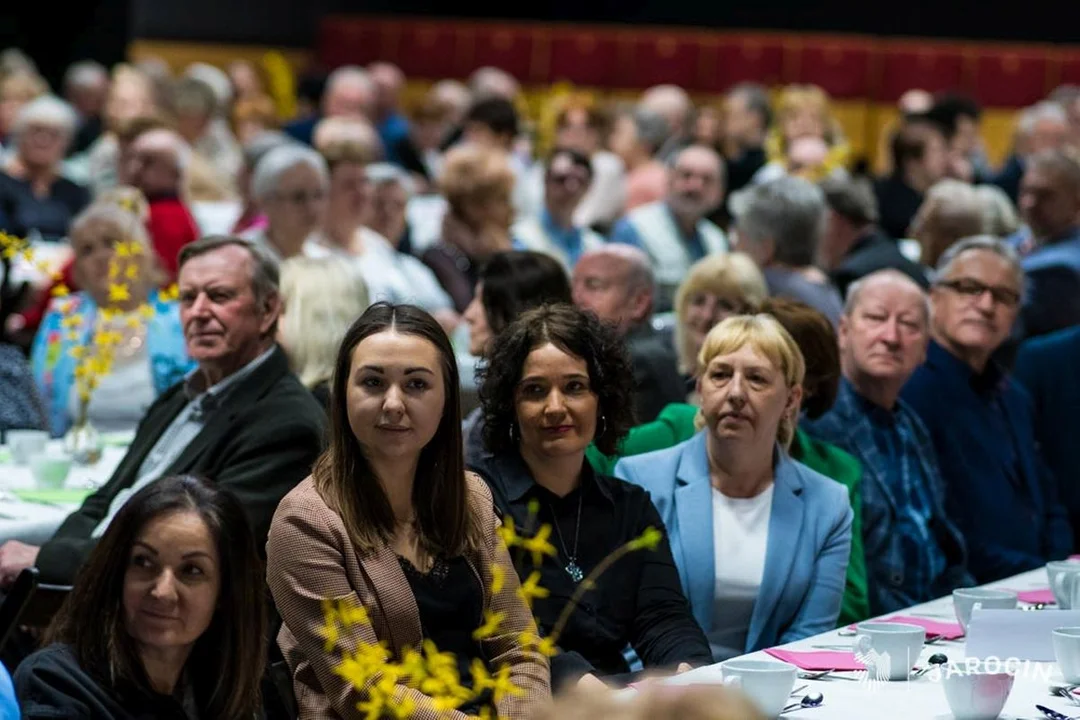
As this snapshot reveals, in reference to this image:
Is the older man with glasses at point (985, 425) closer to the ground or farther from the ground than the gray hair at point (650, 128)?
closer to the ground

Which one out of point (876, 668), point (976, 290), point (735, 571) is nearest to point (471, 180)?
point (976, 290)

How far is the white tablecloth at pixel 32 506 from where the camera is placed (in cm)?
432

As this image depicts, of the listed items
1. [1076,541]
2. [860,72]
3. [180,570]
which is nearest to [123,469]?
[180,570]

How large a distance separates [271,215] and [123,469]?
8.63 feet

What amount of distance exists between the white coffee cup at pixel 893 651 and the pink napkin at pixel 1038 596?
828 mm

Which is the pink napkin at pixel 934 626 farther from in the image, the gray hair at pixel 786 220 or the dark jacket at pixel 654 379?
the gray hair at pixel 786 220

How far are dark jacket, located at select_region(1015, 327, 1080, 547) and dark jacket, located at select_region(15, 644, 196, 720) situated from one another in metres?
3.66

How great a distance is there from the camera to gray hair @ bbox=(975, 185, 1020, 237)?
739 centimetres

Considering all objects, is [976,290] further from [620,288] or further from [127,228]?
[127,228]

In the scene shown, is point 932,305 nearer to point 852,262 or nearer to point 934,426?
point 934,426

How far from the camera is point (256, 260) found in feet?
15.0

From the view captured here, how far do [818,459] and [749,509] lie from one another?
18.9 inches

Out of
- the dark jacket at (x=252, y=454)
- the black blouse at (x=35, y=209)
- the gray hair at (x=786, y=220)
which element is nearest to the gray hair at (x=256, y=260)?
the dark jacket at (x=252, y=454)

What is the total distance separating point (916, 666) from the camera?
11.4 feet
